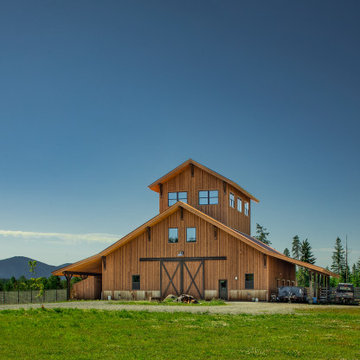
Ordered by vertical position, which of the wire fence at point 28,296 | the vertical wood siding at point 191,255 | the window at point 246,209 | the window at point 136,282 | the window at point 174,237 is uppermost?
the window at point 246,209

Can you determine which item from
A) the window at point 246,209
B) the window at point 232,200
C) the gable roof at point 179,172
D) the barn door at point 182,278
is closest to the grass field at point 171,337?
the barn door at point 182,278

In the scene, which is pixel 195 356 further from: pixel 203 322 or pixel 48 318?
pixel 48 318

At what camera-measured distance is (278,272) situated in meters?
50.7

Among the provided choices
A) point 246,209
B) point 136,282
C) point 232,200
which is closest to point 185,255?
point 136,282

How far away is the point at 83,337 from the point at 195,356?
443cm

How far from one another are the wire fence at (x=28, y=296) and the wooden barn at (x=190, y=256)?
167 cm

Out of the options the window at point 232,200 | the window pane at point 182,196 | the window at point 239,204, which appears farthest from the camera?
the window at point 239,204

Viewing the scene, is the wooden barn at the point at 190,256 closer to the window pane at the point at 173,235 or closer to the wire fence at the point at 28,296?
the window pane at the point at 173,235

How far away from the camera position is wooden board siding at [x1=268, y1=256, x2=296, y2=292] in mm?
47259

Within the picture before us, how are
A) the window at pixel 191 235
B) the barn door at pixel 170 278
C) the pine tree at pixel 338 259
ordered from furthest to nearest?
the pine tree at pixel 338 259, the window at pixel 191 235, the barn door at pixel 170 278

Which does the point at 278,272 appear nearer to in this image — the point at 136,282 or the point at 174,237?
the point at 174,237

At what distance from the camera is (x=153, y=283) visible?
160ft

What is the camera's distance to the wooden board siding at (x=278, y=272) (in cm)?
4726

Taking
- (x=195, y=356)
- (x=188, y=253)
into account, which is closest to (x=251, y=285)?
(x=188, y=253)
